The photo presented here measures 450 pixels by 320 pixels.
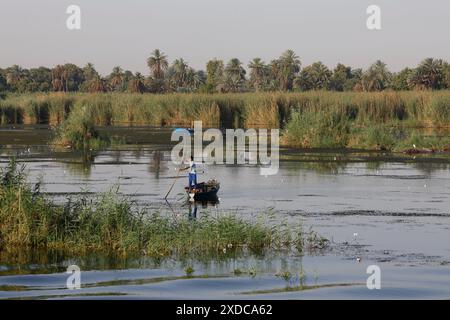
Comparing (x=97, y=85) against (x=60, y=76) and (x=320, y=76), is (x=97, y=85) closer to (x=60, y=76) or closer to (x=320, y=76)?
(x=60, y=76)

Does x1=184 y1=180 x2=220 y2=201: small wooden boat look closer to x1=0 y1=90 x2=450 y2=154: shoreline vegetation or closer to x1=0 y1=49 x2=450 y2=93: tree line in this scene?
x1=0 y1=90 x2=450 y2=154: shoreline vegetation

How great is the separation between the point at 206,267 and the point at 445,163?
2455cm

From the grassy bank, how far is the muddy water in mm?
612

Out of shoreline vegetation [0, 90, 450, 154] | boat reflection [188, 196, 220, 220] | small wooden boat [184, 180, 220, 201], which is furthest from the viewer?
shoreline vegetation [0, 90, 450, 154]

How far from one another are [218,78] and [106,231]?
378 feet

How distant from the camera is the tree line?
395 feet

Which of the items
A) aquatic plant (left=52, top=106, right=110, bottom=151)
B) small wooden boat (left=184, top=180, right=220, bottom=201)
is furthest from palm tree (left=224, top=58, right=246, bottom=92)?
small wooden boat (left=184, top=180, right=220, bottom=201)

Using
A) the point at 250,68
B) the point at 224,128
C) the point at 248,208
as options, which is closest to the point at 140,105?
the point at 224,128

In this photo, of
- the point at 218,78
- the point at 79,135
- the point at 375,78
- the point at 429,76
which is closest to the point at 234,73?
the point at 218,78

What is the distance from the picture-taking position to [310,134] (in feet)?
159

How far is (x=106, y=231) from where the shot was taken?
18.5m

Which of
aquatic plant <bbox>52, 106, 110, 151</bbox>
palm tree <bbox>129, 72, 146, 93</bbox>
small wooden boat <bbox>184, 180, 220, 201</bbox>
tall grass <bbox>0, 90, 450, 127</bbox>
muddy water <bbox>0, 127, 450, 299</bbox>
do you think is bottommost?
muddy water <bbox>0, 127, 450, 299</bbox>

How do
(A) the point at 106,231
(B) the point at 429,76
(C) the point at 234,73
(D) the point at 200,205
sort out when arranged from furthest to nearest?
(C) the point at 234,73, (B) the point at 429,76, (D) the point at 200,205, (A) the point at 106,231

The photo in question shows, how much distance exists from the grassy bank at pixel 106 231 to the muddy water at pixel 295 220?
0.61m
